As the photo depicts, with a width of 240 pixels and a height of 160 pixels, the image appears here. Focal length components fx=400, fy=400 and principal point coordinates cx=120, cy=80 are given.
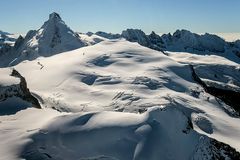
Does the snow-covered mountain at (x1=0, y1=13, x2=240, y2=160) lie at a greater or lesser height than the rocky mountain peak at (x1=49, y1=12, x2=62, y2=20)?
lesser

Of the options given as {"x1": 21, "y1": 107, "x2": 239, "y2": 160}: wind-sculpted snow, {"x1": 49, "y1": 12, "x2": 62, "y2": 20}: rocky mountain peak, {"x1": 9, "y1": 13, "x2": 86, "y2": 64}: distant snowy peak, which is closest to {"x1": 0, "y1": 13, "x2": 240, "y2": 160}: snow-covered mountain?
{"x1": 21, "y1": 107, "x2": 239, "y2": 160}: wind-sculpted snow

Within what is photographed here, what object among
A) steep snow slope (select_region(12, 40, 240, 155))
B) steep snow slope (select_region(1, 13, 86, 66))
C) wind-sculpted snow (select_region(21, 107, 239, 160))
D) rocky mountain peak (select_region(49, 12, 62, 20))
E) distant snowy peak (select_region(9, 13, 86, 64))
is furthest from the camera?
rocky mountain peak (select_region(49, 12, 62, 20))

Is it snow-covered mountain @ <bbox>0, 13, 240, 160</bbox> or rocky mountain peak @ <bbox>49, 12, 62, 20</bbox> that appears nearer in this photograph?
snow-covered mountain @ <bbox>0, 13, 240, 160</bbox>

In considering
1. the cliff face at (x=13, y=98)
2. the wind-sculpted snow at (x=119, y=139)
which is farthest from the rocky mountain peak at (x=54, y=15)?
the wind-sculpted snow at (x=119, y=139)

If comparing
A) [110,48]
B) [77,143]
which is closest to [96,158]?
[77,143]

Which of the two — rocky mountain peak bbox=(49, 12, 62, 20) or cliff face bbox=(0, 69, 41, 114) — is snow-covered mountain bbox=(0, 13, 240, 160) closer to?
cliff face bbox=(0, 69, 41, 114)

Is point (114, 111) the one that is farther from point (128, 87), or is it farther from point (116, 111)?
point (128, 87)

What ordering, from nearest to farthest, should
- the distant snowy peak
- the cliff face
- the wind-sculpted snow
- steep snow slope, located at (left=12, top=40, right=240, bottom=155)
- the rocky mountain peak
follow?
the wind-sculpted snow < the cliff face < steep snow slope, located at (left=12, top=40, right=240, bottom=155) < the distant snowy peak < the rocky mountain peak
